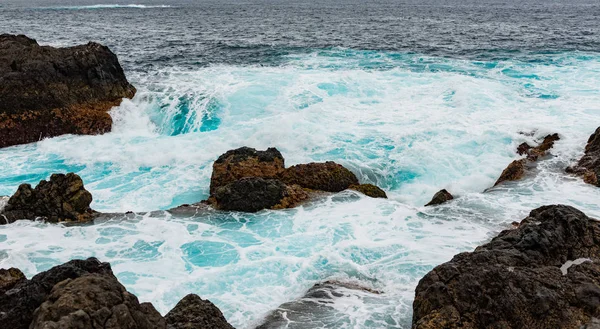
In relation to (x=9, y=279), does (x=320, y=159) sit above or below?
below

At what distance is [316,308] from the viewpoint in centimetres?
943

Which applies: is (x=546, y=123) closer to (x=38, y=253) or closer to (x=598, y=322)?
(x=598, y=322)

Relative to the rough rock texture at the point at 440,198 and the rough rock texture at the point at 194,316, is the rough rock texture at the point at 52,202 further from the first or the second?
the rough rock texture at the point at 440,198

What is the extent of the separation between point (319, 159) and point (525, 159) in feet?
24.9

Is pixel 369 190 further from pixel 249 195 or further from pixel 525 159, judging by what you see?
pixel 525 159

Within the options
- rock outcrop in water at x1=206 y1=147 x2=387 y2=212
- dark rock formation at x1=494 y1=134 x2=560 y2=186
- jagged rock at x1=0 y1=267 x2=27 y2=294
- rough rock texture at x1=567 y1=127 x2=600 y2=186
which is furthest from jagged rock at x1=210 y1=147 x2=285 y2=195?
rough rock texture at x1=567 y1=127 x2=600 y2=186

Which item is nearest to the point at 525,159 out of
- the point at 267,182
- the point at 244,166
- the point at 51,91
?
the point at 267,182

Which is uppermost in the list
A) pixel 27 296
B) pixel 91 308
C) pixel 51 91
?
pixel 91 308

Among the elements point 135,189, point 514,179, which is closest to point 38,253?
point 135,189

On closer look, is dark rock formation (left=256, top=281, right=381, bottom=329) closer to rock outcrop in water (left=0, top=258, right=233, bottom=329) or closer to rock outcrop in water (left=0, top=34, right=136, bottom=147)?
rock outcrop in water (left=0, top=258, right=233, bottom=329)

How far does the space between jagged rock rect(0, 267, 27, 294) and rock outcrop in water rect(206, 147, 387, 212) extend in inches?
230

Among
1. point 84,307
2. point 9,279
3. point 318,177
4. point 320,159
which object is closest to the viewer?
point 84,307

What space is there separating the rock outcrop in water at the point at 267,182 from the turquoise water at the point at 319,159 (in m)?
0.51

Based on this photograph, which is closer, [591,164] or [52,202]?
[52,202]
